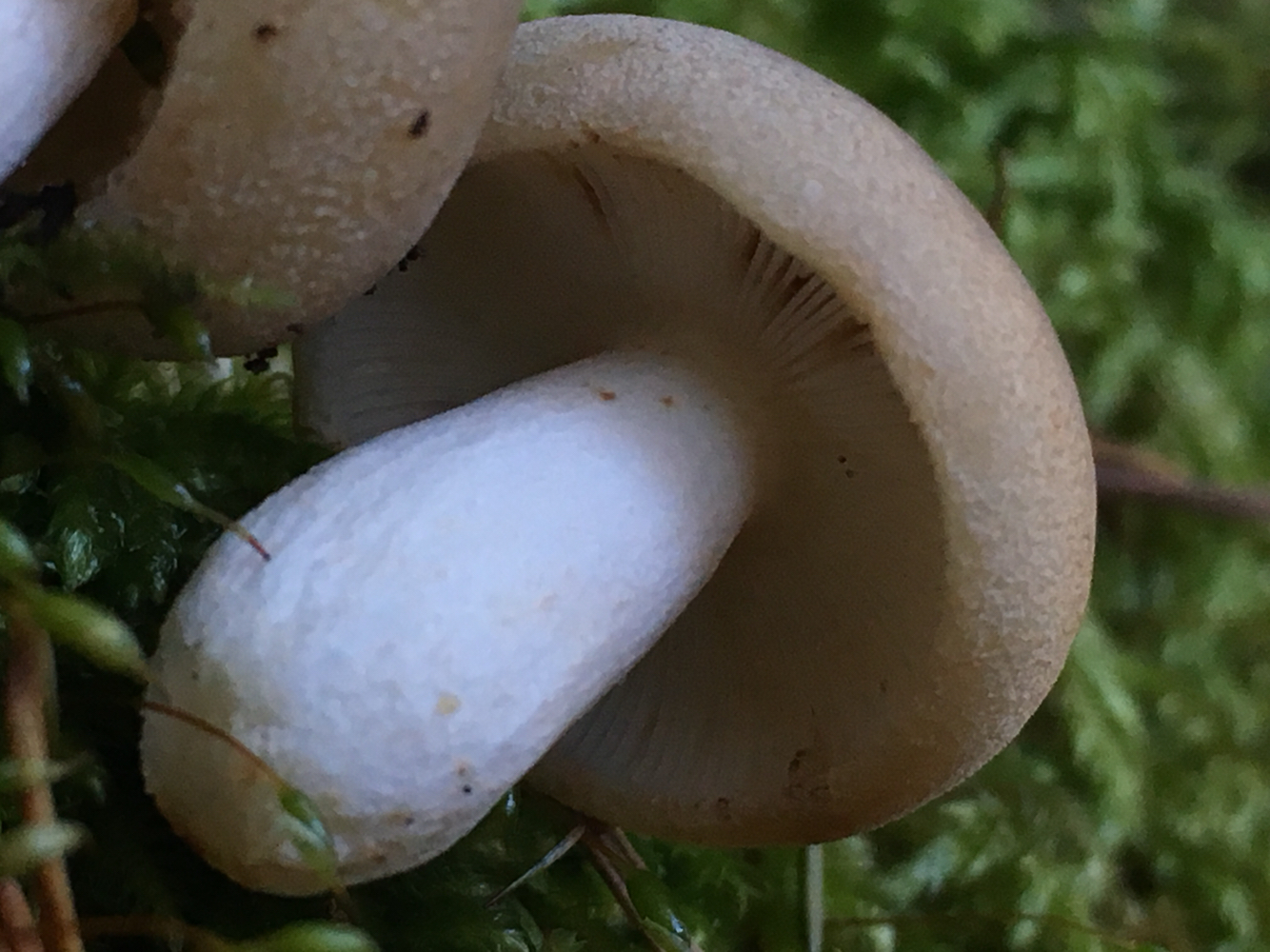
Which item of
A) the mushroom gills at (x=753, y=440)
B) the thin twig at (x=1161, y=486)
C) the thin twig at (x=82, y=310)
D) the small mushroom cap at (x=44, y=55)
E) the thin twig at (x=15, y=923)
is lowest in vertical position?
the thin twig at (x=1161, y=486)

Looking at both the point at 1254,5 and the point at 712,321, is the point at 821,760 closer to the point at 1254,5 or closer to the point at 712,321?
the point at 712,321

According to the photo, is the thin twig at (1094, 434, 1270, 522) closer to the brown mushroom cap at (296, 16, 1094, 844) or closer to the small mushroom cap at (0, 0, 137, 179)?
the brown mushroom cap at (296, 16, 1094, 844)

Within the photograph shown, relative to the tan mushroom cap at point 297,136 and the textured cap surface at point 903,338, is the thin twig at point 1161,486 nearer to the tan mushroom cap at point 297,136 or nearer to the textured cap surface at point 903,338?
the textured cap surface at point 903,338

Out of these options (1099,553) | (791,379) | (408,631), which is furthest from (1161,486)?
(408,631)

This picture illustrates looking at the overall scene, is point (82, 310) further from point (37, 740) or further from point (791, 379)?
point (791, 379)

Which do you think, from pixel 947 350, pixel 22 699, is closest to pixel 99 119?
pixel 22 699

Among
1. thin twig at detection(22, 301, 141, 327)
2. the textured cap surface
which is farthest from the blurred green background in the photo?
the textured cap surface

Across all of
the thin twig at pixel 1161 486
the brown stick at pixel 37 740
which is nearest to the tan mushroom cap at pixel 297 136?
the brown stick at pixel 37 740
